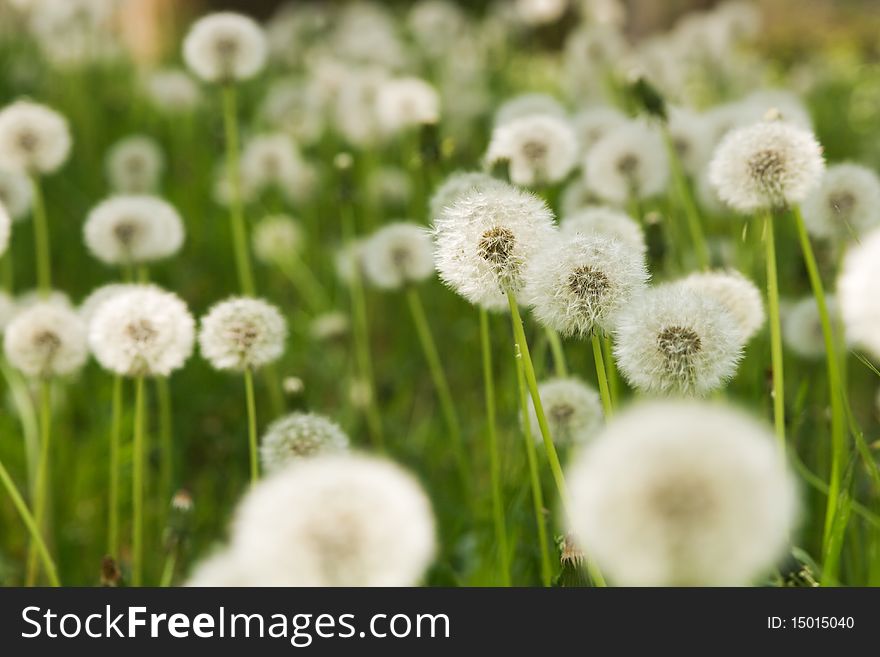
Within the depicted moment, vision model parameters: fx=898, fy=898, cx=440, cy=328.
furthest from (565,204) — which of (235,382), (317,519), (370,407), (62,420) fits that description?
(317,519)

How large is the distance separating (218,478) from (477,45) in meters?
4.66

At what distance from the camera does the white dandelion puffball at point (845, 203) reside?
2.05 meters

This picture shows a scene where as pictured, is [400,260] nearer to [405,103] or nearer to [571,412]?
[571,412]

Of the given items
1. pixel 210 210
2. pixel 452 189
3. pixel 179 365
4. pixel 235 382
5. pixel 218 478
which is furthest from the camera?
pixel 210 210

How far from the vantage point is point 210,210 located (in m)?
4.37

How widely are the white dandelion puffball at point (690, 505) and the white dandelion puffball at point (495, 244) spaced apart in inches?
25.5

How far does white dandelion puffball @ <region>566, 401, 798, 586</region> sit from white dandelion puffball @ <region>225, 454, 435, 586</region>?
0.20 meters

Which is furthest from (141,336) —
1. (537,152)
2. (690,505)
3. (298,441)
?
(690,505)

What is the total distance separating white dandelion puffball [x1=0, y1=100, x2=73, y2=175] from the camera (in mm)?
2333

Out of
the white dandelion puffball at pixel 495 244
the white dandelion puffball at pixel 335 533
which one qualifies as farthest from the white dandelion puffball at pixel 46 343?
the white dandelion puffball at pixel 335 533

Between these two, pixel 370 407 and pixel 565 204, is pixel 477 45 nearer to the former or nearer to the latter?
pixel 565 204

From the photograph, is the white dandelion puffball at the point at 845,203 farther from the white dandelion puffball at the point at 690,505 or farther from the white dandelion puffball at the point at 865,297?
the white dandelion puffball at the point at 690,505

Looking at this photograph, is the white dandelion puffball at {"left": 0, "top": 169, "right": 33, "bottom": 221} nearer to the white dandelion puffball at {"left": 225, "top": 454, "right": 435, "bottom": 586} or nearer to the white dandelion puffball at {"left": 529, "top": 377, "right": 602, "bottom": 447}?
the white dandelion puffball at {"left": 529, "top": 377, "right": 602, "bottom": 447}

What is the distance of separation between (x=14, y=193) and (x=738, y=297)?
2.13m
